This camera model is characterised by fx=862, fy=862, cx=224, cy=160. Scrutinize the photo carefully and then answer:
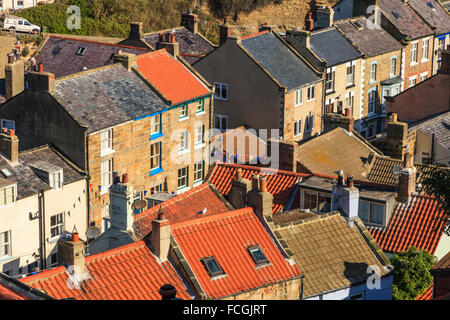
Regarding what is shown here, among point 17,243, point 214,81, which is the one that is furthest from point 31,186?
point 214,81

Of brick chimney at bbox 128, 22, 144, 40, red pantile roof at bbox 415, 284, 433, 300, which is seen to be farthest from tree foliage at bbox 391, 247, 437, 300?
brick chimney at bbox 128, 22, 144, 40

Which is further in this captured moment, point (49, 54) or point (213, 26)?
point (213, 26)

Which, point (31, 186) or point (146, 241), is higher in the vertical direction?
point (146, 241)

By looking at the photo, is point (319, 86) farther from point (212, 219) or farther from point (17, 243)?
point (212, 219)

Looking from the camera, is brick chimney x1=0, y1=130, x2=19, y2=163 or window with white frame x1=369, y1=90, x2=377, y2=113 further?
window with white frame x1=369, y1=90, x2=377, y2=113

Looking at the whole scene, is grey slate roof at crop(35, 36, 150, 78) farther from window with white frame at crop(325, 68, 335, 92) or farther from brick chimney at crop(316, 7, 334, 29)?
brick chimney at crop(316, 7, 334, 29)

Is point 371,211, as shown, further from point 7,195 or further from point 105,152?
point 7,195
